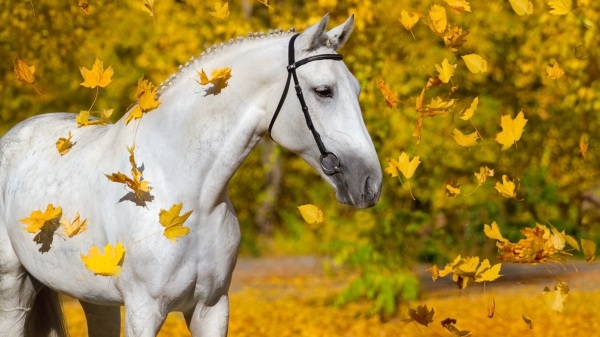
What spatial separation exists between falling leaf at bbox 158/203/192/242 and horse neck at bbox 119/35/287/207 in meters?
0.12

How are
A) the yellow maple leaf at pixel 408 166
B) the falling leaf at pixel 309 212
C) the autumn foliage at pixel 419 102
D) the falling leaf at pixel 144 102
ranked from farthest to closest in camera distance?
1. the autumn foliage at pixel 419 102
2. the yellow maple leaf at pixel 408 166
3. the falling leaf at pixel 309 212
4. the falling leaf at pixel 144 102

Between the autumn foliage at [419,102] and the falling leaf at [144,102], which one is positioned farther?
the autumn foliage at [419,102]

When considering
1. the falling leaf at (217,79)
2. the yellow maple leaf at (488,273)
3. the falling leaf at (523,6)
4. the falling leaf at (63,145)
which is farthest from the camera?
the falling leaf at (523,6)

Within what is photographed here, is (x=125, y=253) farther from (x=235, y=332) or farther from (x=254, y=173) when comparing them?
(x=254, y=173)

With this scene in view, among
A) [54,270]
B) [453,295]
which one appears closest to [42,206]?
[54,270]

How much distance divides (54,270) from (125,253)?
0.61 meters

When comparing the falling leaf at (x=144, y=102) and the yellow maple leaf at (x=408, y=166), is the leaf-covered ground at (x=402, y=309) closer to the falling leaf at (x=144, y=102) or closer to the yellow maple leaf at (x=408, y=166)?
the yellow maple leaf at (x=408, y=166)

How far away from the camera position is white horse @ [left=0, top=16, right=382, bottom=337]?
11.9 ft

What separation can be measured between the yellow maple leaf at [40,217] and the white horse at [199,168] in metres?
0.06

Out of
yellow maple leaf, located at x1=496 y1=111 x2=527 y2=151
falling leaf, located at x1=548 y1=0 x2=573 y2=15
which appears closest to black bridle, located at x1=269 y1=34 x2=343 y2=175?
yellow maple leaf, located at x1=496 y1=111 x2=527 y2=151

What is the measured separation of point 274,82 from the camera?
3768 mm

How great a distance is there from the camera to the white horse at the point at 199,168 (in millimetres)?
3639

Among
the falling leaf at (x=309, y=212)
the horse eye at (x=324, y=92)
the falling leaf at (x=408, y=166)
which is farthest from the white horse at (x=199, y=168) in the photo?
the falling leaf at (x=408, y=166)

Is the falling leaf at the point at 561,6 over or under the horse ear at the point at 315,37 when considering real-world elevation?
under
